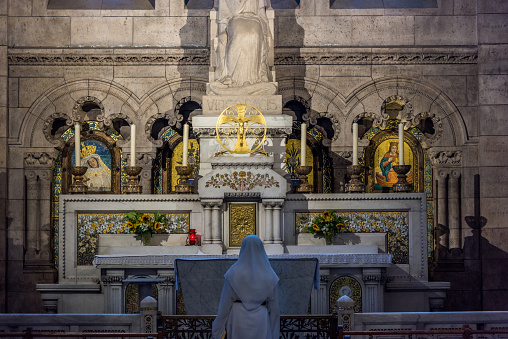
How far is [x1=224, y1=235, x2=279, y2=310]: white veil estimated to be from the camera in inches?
328

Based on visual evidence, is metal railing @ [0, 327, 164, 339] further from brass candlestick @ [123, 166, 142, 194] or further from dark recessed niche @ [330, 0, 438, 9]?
dark recessed niche @ [330, 0, 438, 9]

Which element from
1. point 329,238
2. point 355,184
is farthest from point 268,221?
point 355,184

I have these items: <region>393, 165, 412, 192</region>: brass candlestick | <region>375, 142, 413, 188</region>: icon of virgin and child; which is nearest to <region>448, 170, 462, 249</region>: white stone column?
<region>375, 142, 413, 188</region>: icon of virgin and child

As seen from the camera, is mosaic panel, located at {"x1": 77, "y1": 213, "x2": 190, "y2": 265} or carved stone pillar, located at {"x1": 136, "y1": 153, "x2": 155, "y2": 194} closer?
mosaic panel, located at {"x1": 77, "y1": 213, "x2": 190, "y2": 265}

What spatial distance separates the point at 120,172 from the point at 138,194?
279 centimetres

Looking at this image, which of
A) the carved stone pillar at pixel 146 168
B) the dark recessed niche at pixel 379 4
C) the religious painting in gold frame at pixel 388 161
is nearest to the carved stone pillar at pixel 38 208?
the carved stone pillar at pixel 146 168

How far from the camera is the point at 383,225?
13.5 metres

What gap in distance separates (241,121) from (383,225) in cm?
284

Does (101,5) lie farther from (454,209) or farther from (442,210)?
(454,209)

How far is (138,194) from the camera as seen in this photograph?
1377 centimetres

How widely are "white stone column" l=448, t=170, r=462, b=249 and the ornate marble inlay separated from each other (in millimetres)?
4599

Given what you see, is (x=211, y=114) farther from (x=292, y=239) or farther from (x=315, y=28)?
(x=315, y=28)

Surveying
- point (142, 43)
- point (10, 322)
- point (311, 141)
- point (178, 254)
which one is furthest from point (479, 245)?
point (10, 322)

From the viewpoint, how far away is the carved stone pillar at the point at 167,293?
12141 millimetres
